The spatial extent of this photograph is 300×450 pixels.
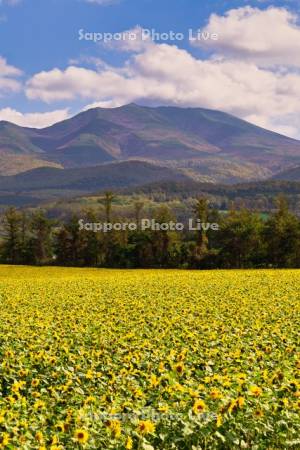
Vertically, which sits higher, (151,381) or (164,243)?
(164,243)

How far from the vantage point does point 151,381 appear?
1070 cm

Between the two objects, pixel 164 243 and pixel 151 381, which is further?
pixel 164 243

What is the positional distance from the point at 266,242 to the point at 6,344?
280ft

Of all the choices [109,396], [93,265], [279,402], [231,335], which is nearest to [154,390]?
[109,396]

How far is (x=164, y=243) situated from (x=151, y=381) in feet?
312

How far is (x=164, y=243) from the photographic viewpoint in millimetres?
105625

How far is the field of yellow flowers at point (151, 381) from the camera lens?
883 centimetres

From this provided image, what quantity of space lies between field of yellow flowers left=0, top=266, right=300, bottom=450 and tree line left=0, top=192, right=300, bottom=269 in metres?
72.7

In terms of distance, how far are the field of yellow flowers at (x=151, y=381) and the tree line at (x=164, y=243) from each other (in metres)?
72.7

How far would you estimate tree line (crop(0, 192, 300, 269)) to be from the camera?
97.2 m

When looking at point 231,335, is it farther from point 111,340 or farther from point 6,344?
point 6,344

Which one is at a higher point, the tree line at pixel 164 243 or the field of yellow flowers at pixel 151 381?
the tree line at pixel 164 243

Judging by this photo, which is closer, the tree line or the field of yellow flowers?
the field of yellow flowers

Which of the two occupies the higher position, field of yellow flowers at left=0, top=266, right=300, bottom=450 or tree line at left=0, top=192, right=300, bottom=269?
tree line at left=0, top=192, right=300, bottom=269
